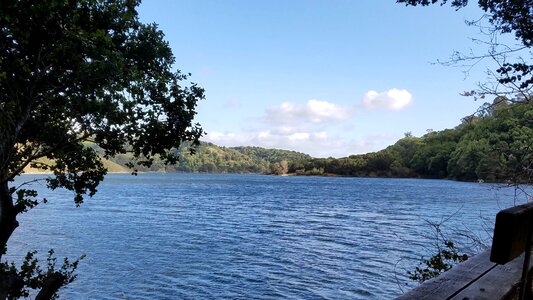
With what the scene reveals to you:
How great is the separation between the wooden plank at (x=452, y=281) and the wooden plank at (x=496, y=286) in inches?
1.7

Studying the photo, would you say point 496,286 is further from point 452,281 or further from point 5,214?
point 5,214

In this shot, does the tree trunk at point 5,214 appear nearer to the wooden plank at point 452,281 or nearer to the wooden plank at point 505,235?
the wooden plank at point 452,281

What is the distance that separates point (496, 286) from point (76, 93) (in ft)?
33.7

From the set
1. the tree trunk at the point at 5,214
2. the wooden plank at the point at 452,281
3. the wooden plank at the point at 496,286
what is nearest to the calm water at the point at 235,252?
the wooden plank at the point at 452,281

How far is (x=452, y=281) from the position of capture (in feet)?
9.54

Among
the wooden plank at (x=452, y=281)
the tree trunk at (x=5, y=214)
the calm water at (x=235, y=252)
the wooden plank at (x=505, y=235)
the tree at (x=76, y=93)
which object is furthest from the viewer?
the calm water at (x=235, y=252)

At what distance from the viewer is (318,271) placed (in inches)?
901

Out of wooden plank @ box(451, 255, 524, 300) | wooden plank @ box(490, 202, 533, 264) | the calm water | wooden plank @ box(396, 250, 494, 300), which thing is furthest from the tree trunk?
wooden plank @ box(490, 202, 533, 264)

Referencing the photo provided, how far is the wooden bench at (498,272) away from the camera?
6.81 ft

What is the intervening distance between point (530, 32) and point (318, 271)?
1768cm

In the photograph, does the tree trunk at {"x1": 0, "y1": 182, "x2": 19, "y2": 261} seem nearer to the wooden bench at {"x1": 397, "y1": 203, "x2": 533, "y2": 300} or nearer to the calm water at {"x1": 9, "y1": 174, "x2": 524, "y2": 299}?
the calm water at {"x1": 9, "y1": 174, "x2": 524, "y2": 299}

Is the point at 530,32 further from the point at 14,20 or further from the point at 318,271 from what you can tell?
the point at 318,271

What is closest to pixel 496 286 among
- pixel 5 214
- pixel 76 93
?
pixel 76 93

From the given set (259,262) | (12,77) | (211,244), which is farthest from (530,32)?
(211,244)
